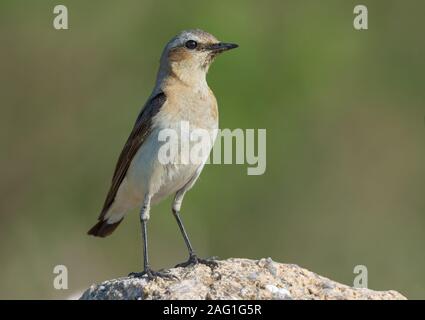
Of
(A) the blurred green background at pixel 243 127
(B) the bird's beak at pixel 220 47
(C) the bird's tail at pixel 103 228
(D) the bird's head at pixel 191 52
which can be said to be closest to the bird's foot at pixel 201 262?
(C) the bird's tail at pixel 103 228

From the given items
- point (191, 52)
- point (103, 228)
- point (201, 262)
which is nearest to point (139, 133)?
point (191, 52)

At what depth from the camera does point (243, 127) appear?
15.6 m

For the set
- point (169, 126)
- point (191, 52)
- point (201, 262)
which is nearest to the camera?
point (201, 262)

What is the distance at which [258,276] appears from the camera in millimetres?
8266

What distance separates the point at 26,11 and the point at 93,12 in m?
1.07

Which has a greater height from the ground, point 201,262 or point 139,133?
point 139,133

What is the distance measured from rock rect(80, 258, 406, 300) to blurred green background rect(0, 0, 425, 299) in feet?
16.0

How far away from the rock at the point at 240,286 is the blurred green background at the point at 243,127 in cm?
487

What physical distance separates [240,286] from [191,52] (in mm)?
3271

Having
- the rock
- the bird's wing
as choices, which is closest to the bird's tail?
the bird's wing

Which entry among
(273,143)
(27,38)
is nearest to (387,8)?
(273,143)

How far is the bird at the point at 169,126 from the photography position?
992cm

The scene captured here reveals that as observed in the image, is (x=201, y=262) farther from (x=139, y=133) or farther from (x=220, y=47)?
(x=220, y=47)
